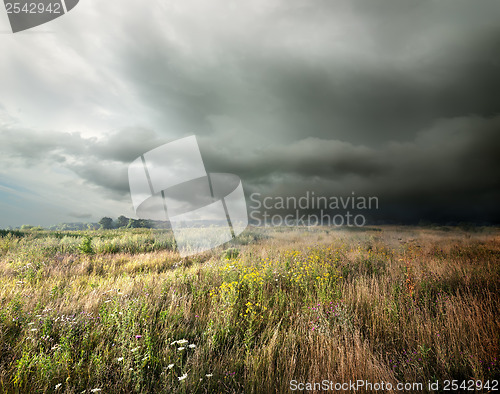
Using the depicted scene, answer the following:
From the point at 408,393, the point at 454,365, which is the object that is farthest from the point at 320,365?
the point at 454,365

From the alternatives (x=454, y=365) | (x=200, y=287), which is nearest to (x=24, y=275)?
(x=200, y=287)

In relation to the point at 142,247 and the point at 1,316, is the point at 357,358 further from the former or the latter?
the point at 142,247

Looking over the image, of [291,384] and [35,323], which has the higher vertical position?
[35,323]

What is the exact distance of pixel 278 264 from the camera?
7.22 meters

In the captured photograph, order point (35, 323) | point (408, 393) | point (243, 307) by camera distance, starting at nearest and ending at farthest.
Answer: point (408, 393)
point (35, 323)
point (243, 307)

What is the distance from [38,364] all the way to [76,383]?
481 mm

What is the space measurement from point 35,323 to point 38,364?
1.30 m

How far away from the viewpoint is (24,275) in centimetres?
679

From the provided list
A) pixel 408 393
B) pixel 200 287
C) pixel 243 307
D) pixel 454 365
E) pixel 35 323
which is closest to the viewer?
pixel 408 393

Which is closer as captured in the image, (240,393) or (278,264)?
(240,393)

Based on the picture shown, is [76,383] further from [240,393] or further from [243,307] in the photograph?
[243,307]

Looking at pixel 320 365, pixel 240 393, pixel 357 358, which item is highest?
pixel 357 358

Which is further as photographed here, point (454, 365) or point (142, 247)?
point (142, 247)

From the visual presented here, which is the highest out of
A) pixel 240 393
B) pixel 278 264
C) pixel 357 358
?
pixel 278 264
